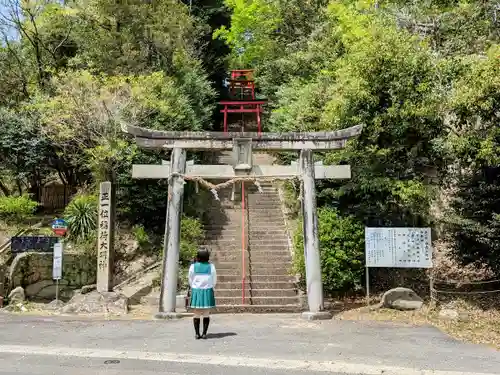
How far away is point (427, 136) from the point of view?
12281 mm

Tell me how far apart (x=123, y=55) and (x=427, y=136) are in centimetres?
1219

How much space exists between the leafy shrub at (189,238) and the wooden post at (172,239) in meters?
2.49

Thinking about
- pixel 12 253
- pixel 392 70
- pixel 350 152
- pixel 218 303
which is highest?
pixel 392 70

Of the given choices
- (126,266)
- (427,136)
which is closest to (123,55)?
(126,266)

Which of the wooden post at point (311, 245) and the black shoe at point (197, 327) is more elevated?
the wooden post at point (311, 245)

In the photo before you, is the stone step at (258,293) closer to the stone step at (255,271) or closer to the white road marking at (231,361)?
the stone step at (255,271)

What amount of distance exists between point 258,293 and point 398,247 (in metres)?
3.88

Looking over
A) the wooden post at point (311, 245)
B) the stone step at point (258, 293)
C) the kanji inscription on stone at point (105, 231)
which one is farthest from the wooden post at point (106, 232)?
the wooden post at point (311, 245)

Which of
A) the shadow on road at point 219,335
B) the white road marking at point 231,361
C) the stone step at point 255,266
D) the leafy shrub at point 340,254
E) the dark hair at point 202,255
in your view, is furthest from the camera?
the stone step at point 255,266

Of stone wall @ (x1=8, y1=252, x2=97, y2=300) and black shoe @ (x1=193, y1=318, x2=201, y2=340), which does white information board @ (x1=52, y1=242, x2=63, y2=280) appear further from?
black shoe @ (x1=193, y1=318, x2=201, y2=340)

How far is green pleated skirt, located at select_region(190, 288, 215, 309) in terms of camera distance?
734 cm

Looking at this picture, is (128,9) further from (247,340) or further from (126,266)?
(247,340)

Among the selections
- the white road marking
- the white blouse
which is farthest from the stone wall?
the white blouse

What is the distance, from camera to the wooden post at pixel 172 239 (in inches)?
400
